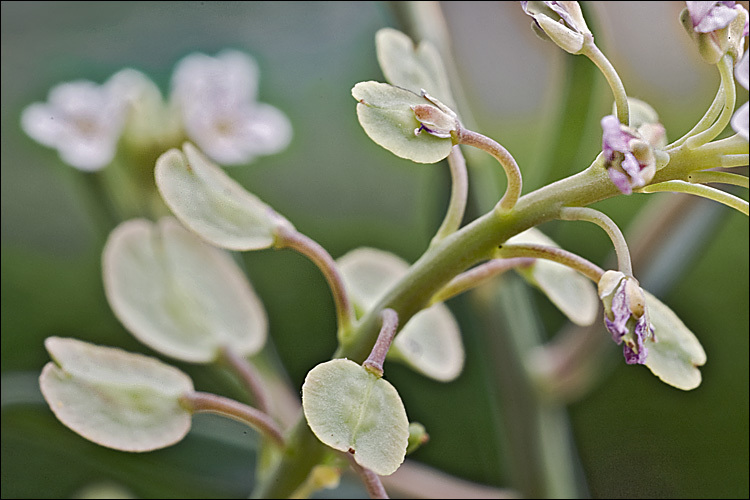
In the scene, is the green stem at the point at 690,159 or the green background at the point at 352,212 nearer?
the green stem at the point at 690,159

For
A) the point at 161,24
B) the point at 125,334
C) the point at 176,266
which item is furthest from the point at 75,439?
the point at 161,24

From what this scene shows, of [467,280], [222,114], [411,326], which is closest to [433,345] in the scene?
[411,326]

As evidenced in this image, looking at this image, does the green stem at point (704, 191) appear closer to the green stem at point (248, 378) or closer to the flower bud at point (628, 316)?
the flower bud at point (628, 316)

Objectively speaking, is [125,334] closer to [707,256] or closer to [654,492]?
[654,492]

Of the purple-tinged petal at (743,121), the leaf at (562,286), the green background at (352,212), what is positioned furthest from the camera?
the green background at (352,212)

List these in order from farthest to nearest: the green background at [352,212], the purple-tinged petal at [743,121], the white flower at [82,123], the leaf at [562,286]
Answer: the green background at [352,212], the white flower at [82,123], the leaf at [562,286], the purple-tinged petal at [743,121]

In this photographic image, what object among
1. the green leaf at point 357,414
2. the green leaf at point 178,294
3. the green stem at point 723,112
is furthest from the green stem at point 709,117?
the green leaf at point 178,294

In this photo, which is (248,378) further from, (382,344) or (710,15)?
(710,15)
